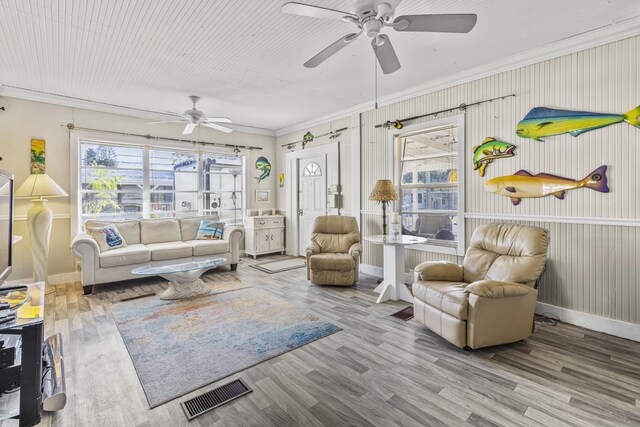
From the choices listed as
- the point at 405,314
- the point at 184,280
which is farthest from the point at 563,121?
the point at 184,280

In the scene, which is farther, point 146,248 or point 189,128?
point 189,128

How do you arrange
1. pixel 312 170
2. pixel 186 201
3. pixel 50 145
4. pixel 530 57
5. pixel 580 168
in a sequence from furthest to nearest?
pixel 312 170 → pixel 186 201 → pixel 50 145 → pixel 530 57 → pixel 580 168

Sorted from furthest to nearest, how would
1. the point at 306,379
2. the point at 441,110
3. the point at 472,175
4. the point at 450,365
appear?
1. the point at 441,110
2. the point at 472,175
3. the point at 450,365
4. the point at 306,379

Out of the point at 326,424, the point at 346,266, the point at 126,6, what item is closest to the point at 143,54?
the point at 126,6

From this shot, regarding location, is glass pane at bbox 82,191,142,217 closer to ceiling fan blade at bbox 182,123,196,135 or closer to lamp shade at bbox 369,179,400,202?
ceiling fan blade at bbox 182,123,196,135

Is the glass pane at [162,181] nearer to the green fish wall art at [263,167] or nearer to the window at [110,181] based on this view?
the window at [110,181]

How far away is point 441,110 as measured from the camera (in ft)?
12.9

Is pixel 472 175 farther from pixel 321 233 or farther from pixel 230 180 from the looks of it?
pixel 230 180

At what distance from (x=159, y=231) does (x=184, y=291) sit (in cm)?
167

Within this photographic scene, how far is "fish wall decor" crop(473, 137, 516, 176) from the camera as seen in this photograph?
3359mm

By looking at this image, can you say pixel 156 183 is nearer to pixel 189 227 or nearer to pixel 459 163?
pixel 189 227

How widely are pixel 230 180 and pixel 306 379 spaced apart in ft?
16.0

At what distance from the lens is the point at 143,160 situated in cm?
520

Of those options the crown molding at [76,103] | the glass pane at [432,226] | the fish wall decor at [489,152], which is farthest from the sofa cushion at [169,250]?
the fish wall decor at [489,152]
